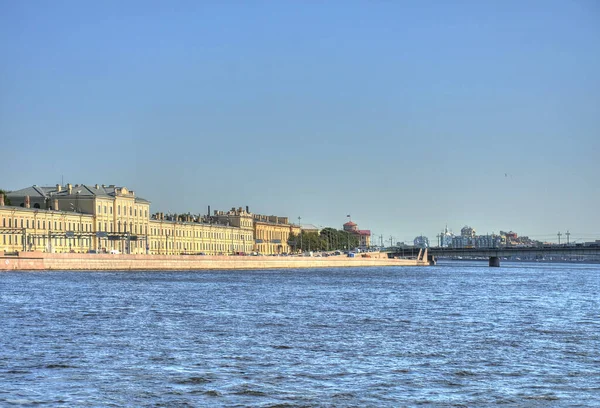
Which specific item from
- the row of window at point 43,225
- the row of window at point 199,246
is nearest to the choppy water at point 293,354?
the row of window at point 43,225

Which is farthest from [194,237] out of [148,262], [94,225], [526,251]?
[148,262]

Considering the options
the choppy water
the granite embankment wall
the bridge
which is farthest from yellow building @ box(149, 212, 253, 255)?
the choppy water

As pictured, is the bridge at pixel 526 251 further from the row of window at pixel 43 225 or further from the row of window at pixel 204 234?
the row of window at pixel 43 225

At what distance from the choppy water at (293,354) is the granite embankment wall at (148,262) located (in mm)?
42688

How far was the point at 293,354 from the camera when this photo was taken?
24.8 metres

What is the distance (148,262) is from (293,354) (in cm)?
7815

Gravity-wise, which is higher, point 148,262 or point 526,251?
point 526,251

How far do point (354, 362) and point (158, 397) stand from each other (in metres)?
6.00

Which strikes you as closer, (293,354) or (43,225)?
(293,354)

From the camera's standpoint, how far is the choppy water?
1923 centimetres

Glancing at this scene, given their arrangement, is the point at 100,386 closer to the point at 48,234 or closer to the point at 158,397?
the point at 158,397

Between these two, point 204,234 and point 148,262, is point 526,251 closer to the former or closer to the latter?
point 204,234

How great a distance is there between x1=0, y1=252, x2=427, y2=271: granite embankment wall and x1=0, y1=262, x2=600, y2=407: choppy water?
42.7 m

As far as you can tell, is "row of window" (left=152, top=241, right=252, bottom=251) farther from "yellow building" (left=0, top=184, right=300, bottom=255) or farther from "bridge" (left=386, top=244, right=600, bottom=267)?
"bridge" (left=386, top=244, right=600, bottom=267)
